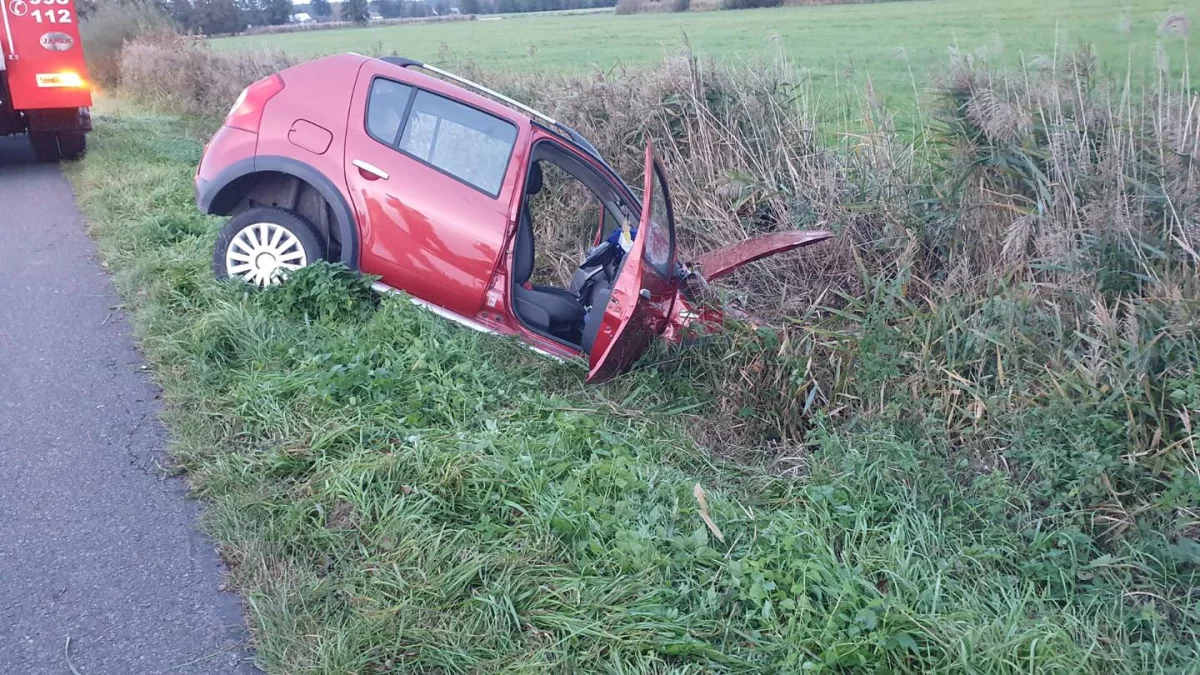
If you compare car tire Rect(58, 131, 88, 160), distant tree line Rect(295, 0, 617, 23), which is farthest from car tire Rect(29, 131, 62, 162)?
distant tree line Rect(295, 0, 617, 23)

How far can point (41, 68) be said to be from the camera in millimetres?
11281

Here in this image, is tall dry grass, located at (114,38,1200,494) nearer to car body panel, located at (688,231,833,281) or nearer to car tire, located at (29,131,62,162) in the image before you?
car body panel, located at (688,231,833,281)

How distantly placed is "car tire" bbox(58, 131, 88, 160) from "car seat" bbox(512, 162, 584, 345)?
903cm

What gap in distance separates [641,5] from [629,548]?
37.9 meters

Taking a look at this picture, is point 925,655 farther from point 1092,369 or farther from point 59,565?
point 59,565

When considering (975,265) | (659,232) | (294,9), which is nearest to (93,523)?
(659,232)

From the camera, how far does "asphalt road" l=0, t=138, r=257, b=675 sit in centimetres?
295

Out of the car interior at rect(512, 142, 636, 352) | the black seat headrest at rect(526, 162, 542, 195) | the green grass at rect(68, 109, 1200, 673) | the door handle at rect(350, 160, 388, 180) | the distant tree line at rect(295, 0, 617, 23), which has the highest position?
the distant tree line at rect(295, 0, 617, 23)

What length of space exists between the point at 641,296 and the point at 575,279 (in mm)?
1478

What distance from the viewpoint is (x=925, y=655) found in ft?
9.78

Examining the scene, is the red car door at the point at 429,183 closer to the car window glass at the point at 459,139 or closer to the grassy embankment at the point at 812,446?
the car window glass at the point at 459,139

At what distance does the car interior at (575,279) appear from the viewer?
5.69 m

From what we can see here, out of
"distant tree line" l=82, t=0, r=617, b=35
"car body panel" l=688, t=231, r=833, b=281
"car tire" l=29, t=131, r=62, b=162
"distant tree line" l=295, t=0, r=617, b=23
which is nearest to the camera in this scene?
"car body panel" l=688, t=231, r=833, b=281

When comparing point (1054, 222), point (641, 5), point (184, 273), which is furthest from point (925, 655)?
point (641, 5)
